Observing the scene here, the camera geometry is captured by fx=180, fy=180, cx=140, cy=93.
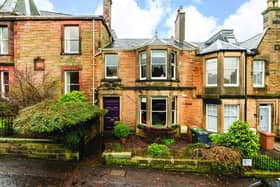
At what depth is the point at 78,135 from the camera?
9234 millimetres

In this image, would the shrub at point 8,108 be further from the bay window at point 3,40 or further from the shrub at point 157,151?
the shrub at point 157,151

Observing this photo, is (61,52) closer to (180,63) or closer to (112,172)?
(180,63)

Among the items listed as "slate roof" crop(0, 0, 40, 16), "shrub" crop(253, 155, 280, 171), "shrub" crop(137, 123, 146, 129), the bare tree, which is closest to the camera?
"shrub" crop(253, 155, 280, 171)

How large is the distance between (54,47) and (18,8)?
7.31 meters

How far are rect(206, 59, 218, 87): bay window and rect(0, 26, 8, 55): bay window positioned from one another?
16872 mm

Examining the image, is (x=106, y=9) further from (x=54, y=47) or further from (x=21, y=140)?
(x=21, y=140)

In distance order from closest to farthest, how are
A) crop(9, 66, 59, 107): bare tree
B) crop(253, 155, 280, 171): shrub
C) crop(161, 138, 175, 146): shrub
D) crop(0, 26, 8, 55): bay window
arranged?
crop(253, 155, 280, 171): shrub < crop(161, 138, 175, 146): shrub < crop(9, 66, 59, 107): bare tree < crop(0, 26, 8, 55): bay window

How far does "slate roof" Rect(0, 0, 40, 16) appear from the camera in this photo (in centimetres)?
1700

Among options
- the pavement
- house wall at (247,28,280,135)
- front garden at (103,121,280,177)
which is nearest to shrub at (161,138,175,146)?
front garden at (103,121,280,177)

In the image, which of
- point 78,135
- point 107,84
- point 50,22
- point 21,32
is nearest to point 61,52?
point 50,22

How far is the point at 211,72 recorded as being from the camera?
45.3 ft

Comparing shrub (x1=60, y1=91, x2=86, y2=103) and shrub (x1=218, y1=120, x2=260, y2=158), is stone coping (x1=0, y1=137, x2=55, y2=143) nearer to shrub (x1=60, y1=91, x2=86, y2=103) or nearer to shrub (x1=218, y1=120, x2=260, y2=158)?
shrub (x1=60, y1=91, x2=86, y2=103)

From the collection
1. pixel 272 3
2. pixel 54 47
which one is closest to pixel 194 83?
pixel 272 3

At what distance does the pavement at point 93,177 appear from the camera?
7.25m
